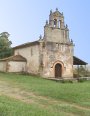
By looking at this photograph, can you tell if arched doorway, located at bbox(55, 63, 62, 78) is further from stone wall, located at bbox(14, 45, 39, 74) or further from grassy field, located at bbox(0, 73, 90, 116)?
grassy field, located at bbox(0, 73, 90, 116)

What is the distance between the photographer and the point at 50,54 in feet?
118

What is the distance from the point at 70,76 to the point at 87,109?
77.3 ft

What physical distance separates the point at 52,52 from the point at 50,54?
41 cm

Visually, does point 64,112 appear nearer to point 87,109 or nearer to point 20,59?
point 87,109

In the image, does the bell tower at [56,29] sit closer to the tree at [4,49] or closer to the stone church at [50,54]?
the stone church at [50,54]

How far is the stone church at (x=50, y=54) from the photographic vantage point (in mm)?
35378

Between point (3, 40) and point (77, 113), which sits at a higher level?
point (3, 40)

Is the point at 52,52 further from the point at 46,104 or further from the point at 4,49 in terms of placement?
the point at 46,104

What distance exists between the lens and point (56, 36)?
3725cm

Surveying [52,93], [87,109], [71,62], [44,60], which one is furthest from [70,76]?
[87,109]

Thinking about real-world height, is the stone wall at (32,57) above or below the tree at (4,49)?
below

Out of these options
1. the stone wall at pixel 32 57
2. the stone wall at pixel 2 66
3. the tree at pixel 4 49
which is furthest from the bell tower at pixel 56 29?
the tree at pixel 4 49

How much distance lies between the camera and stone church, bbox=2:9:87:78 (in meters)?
35.4

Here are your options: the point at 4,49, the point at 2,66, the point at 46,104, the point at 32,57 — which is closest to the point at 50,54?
the point at 32,57
